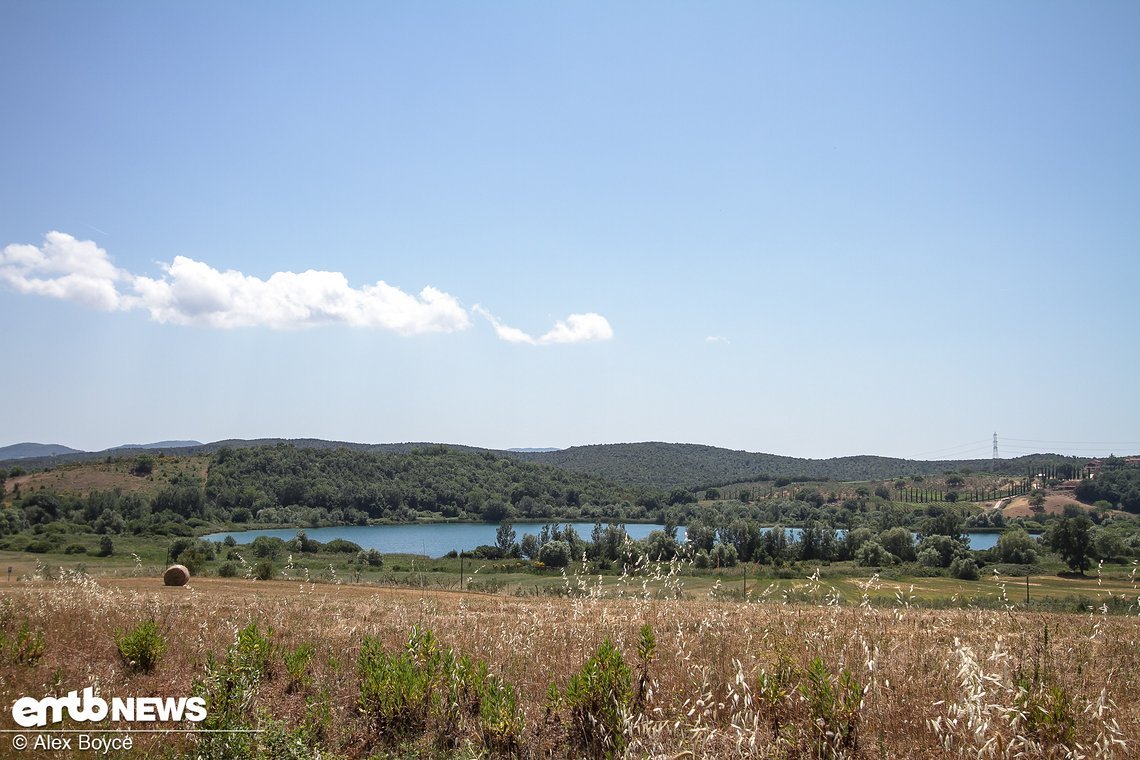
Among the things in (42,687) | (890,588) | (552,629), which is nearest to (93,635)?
(42,687)

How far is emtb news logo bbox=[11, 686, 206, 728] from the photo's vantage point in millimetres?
5938

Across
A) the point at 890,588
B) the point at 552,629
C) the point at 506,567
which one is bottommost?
the point at 506,567

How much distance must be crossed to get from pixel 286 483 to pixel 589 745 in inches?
5504

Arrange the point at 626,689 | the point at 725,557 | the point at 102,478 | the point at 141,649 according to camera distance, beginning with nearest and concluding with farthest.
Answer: the point at 626,689
the point at 141,649
the point at 725,557
the point at 102,478

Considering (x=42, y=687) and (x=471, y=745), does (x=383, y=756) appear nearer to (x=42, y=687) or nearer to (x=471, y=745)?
(x=471, y=745)

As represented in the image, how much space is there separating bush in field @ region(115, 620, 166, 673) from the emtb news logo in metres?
1.02

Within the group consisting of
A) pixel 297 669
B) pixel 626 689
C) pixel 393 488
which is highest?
pixel 626 689

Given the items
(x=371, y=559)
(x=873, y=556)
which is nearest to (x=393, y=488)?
(x=371, y=559)

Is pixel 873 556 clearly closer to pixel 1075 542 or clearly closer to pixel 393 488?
pixel 1075 542

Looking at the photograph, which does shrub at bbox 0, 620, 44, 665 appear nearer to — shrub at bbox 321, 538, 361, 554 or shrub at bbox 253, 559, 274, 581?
shrub at bbox 253, 559, 274, 581

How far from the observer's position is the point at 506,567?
54844mm

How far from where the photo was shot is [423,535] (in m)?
109

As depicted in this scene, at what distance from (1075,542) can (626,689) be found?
58509 mm

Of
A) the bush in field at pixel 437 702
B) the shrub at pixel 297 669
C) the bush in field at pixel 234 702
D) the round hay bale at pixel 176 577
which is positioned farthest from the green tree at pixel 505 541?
the bush in field at pixel 437 702
